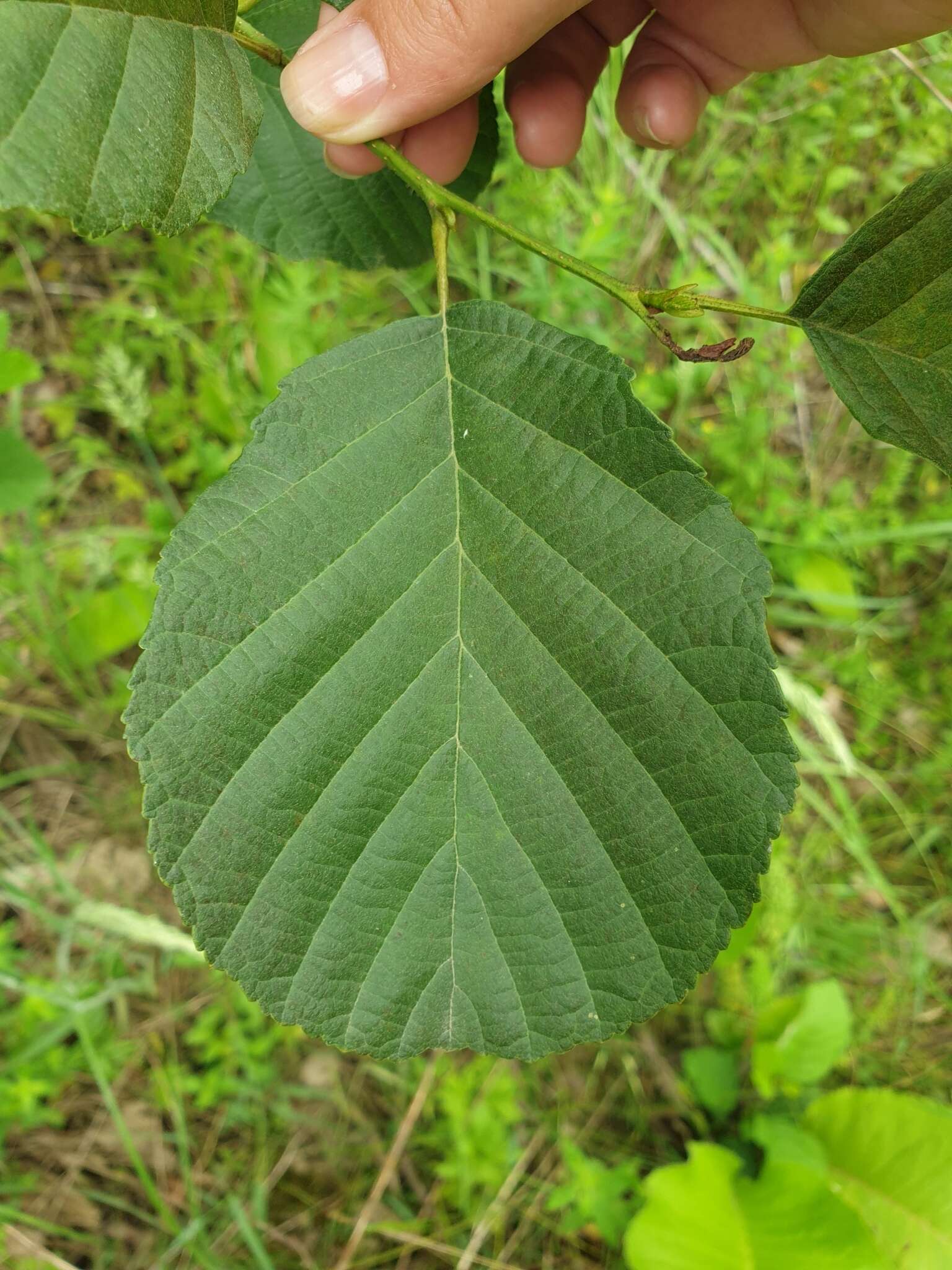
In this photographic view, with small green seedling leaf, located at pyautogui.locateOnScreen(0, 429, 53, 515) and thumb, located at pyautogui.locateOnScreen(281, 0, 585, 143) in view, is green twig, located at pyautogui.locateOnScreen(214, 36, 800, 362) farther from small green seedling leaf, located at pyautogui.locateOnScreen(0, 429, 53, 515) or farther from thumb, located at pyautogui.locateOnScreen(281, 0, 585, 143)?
small green seedling leaf, located at pyautogui.locateOnScreen(0, 429, 53, 515)

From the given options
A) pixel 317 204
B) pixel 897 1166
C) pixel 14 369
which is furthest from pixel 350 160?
pixel 897 1166

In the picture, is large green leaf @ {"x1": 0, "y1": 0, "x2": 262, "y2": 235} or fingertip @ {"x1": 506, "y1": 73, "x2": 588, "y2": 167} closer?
large green leaf @ {"x1": 0, "y1": 0, "x2": 262, "y2": 235}

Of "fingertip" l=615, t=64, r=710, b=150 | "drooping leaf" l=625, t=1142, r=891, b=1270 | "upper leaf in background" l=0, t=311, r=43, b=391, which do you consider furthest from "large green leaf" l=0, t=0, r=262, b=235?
"drooping leaf" l=625, t=1142, r=891, b=1270

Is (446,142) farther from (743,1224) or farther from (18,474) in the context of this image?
(743,1224)

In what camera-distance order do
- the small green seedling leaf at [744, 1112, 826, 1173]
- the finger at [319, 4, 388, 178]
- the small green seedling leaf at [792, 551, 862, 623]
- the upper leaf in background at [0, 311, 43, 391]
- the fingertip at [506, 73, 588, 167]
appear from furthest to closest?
the small green seedling leaf at [792, 551, 862, 623] < the small green seedling leaf at [744, 1112, 826, 1173] < the upper leaf in background at [0, 311, 43, 391] < the fingertip at [506, 73, 588, 167] < the finger at [319, 4, 388, 178]

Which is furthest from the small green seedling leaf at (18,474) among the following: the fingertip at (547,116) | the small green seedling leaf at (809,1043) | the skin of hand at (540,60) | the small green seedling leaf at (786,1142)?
Answer: the small green seedling leaf at (786,1142)

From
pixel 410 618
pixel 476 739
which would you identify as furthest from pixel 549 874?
pixel 410 618

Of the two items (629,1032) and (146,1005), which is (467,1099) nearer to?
(629,1032)

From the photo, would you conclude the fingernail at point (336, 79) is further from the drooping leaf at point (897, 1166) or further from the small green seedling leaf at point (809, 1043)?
the drooping leaf at point (897, 1166)
